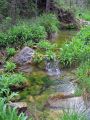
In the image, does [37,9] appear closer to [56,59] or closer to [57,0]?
[57,0]

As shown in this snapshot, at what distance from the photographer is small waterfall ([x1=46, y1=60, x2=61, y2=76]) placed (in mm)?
11781

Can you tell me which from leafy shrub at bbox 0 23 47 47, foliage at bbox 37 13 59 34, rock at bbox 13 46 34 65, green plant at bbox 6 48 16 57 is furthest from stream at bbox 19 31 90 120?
foliage at bbox 37 13 59 34

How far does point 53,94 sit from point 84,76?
4.15ft

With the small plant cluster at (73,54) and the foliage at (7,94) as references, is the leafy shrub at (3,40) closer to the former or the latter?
the small plant cluster at (73,54)

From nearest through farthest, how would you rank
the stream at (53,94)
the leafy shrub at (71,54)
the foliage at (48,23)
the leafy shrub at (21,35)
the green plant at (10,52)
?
the stream at (53,94) < the leafy shrub at (71,54) < the green plant at (10,52) < the leafy shrub at (21,35) < the foliage at (48,23)

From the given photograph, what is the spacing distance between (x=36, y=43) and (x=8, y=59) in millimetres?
2326

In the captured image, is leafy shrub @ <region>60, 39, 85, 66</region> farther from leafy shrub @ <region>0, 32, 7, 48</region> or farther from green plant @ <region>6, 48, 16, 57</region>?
leafy shrub @ <region>0, 32, 7, 48</region>

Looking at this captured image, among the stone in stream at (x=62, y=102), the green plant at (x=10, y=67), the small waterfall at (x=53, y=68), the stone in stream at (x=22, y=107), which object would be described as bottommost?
the small waterfall at (x=53, y=68)

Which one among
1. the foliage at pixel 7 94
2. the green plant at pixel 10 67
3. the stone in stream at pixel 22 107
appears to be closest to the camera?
the stone in stream at pixel 22 107

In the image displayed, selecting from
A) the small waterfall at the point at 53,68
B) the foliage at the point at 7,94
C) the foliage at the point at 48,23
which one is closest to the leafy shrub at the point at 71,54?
the small waterfall at the point at 53,68

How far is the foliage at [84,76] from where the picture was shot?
354 inches

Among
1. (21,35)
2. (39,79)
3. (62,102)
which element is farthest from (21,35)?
(62,102)

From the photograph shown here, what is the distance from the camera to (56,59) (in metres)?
12.9

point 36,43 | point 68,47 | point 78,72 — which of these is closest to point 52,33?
point 36,43
